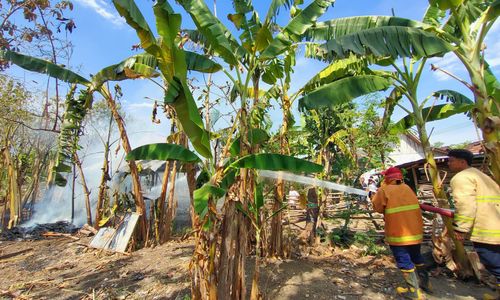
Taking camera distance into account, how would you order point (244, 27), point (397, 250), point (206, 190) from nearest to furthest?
1. point (206, 190)
2. point (397, 250)
3. point (244, 27)

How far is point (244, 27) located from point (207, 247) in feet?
10.4


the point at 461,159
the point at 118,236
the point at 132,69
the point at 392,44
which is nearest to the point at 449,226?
the point at 461,159

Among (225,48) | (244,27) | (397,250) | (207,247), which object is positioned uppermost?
(244,27)

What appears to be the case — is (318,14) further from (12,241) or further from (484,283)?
(12,241)

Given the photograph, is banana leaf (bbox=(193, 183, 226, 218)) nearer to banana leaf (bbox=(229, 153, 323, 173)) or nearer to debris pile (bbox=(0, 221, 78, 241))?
banana leaf (bbox=(229, 153, 323, 173))

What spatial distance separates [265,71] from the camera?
Answer: 4867 mm

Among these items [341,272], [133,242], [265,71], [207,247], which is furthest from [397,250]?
[133,242]

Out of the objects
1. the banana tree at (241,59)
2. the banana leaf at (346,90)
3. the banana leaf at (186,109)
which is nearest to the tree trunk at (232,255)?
the banana tree at (241,59)

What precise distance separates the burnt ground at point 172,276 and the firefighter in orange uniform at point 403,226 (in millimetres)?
561

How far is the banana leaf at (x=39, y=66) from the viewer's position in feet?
17.7

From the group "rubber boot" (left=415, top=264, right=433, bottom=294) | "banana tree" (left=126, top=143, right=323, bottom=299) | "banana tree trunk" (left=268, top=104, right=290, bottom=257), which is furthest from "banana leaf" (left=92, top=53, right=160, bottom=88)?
"rubber boot" (left=415, top=264, right=433, bottom=294)

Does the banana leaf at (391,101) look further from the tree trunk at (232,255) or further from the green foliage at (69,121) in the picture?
the green foliage at (69,121)

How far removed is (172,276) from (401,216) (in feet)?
13.1

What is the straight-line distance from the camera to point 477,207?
11.7 ft
